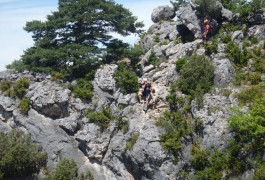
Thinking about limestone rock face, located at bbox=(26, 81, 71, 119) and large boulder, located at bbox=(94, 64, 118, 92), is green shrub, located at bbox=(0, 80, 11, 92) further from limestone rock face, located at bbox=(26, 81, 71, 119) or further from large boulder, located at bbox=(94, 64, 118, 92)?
large boulder, located at bbox=(94, 64, 118, 92)

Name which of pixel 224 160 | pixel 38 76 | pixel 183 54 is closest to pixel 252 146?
pixel 224 160

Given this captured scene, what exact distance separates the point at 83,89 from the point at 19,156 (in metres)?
6.83

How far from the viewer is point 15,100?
29078 mm

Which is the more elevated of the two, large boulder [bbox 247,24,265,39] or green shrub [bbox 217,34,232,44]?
large boulder [bbox 247,24,265,39]

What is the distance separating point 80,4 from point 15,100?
9389mm

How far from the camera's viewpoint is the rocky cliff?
78.4 feet

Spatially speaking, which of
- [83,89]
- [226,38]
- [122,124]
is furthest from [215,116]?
[83,89]

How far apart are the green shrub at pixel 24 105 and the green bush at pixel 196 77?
11.2 m

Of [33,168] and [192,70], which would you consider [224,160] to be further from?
[33,168]

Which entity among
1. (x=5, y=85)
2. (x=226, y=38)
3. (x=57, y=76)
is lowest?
(x=5, y=85)

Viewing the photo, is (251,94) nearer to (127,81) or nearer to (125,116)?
(125,116)

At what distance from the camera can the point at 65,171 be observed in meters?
24.8

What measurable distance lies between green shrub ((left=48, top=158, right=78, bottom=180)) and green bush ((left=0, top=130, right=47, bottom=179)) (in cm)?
164

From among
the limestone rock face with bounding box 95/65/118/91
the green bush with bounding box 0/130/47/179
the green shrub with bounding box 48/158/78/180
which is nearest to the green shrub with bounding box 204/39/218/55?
the limestone rock face with bounding box 95/65/118/91
